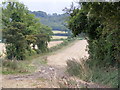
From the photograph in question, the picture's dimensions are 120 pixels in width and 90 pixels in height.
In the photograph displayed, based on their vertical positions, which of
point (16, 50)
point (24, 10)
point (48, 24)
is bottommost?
point (16, 50)

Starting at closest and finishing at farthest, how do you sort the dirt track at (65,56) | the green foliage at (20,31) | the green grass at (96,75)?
1. the green grass at (96,75)
2. the dirt track at (65,56)
3. the green foliage at (20,31)

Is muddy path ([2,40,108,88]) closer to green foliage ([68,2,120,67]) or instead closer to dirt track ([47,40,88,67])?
green foliage ([68,2,120,67])

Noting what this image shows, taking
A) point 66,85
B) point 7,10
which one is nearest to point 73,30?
point 66,85

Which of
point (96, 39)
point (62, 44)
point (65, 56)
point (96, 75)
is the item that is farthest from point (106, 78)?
point (62, 44)

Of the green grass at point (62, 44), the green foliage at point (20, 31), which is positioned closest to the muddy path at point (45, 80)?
the green foliage at point (20, 31)

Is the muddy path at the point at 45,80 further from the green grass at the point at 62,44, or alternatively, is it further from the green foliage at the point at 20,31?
the green grass at the point at 62,44

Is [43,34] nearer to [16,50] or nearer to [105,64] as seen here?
[16,50]

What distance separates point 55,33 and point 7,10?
586 centimetres

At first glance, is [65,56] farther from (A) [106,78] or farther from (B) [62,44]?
(A) [106,78]

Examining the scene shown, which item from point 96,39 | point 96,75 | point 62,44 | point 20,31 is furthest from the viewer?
point 62,44

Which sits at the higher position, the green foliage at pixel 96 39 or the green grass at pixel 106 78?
the green foliage at pixel 96 39

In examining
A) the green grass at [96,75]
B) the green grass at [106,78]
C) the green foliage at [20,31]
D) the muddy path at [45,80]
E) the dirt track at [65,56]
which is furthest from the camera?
the green foliage at [20,31]

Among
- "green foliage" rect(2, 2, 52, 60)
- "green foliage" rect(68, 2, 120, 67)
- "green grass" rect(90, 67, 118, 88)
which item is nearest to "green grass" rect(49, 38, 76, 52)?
"green foliage" rect(2, 2, 52, 60)

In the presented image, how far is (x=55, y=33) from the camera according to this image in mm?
20609
